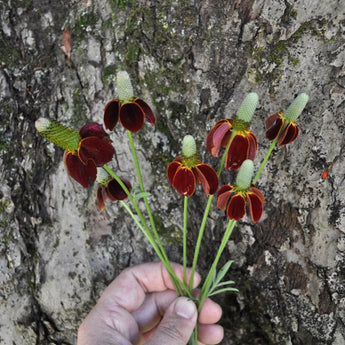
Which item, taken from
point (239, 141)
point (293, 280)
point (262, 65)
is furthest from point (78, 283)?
point (262, 65)

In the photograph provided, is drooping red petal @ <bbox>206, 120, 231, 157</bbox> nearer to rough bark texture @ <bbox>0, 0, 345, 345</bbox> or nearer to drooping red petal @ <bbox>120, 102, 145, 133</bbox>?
drooping red petal @ <bbox>120, 102, 145, 133</bbox>

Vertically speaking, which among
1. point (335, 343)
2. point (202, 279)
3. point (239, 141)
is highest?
point (239, 141)

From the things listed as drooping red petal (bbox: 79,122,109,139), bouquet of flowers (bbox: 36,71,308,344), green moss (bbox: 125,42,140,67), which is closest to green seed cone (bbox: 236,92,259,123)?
bouquet of flowers (bbox: 36,71,308,344)

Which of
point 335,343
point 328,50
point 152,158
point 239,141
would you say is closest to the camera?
point 239,141

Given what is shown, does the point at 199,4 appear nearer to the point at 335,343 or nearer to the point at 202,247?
the point at 202,247

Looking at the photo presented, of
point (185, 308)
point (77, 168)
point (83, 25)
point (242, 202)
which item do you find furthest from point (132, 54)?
point (185, 308)
